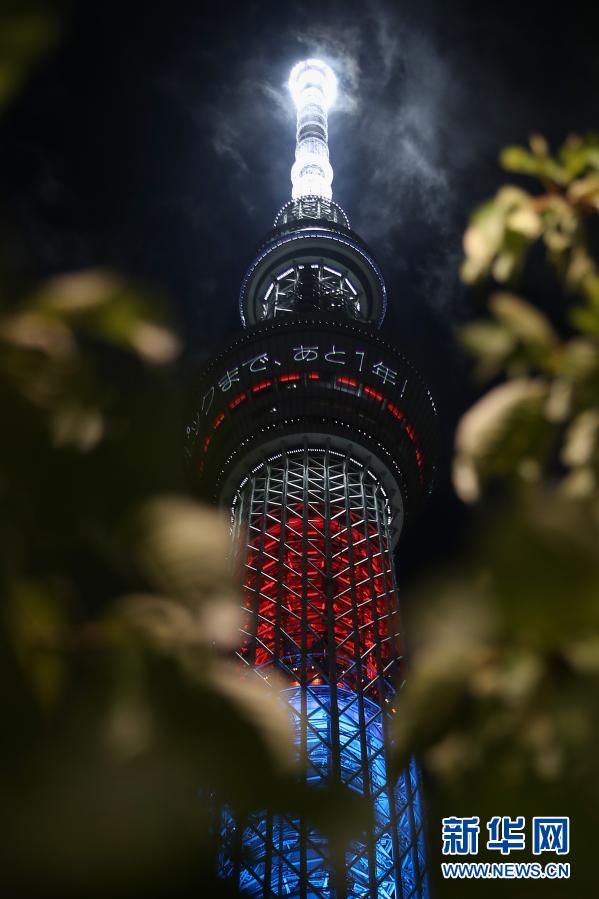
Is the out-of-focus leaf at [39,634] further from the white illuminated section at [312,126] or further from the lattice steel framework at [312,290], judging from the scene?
the white illuminated section at [312,126]

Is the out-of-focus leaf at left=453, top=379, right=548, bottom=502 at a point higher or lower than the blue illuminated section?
lower

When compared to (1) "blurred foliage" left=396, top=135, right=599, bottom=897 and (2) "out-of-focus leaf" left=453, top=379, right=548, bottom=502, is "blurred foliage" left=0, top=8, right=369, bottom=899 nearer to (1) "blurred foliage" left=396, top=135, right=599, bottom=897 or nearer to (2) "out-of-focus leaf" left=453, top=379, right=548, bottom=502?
(1) "blurred foliage" left=396, top=135, right=599, bottom=897

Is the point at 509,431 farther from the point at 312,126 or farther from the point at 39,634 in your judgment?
the point at 312,126

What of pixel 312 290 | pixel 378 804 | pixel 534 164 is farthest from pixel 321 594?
pixel 534 164

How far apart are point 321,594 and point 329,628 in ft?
8.90

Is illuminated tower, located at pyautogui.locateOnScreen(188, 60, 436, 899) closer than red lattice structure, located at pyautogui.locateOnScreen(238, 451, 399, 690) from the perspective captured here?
Yes

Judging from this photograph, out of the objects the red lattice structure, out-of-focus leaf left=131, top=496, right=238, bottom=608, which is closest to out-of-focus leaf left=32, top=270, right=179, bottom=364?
out-of-focus leaf left=131, top=496, right=238, bottom=608

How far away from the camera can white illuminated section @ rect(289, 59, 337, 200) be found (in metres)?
58.8

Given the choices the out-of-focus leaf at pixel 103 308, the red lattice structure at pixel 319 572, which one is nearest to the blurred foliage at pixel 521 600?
the out-of-focus leaf at pixel 103 308

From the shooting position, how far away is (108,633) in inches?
48.5

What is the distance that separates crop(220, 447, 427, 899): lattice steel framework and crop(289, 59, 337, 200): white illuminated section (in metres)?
25.6

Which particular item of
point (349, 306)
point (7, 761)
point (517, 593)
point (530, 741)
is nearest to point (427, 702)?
point (530, 741)

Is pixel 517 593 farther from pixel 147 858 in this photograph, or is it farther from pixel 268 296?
pixel 268 296

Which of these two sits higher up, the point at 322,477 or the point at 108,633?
the point at 322,477
